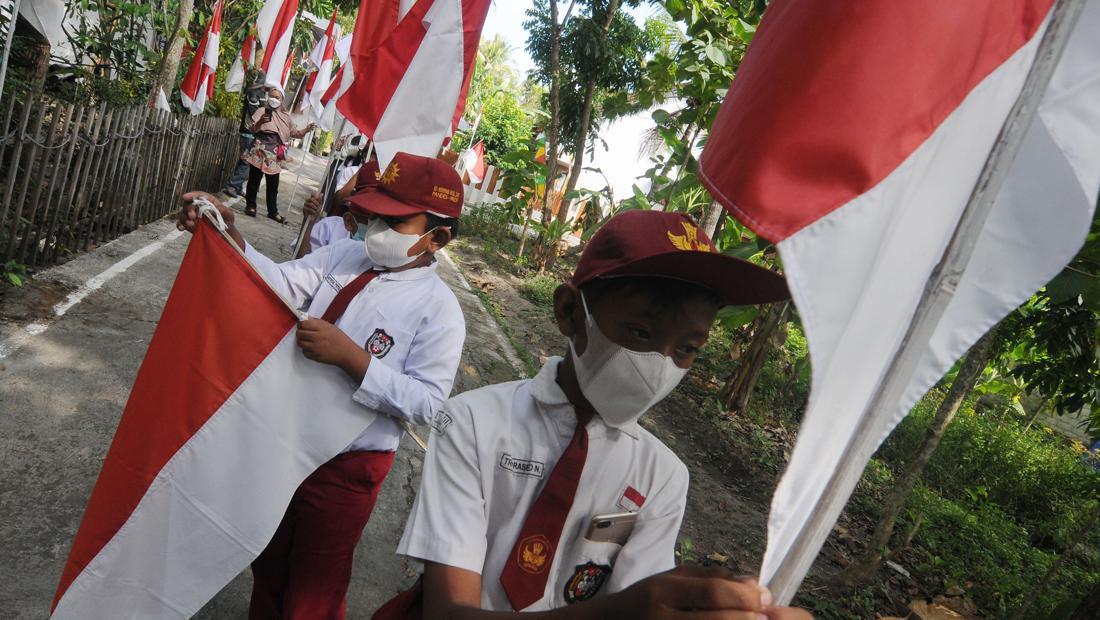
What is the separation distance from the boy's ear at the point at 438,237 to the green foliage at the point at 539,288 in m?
8.03

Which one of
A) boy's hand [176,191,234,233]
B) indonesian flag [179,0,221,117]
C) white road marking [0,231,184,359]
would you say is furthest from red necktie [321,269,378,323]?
indonesian flag [179,0,221,117]

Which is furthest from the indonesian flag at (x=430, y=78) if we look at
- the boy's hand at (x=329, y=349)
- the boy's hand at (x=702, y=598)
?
the boy's hand at (x=702, y=598)

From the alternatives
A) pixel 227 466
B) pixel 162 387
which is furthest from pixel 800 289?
pixel 162 387

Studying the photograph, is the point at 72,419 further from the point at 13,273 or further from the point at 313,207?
the point at 13,273

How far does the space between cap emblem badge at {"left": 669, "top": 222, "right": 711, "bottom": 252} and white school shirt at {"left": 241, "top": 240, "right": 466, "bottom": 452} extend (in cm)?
110

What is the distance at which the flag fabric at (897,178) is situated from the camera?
3.30ft

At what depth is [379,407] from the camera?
92.3 inches

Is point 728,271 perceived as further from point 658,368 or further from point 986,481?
point 986,481

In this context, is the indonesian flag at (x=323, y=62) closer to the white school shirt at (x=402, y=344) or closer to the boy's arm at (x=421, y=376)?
the white school shirt at (x=402, y=344)

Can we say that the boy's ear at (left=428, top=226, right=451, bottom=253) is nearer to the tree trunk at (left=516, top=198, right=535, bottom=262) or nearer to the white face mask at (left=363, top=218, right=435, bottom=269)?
the white face mask at (left=363, top=218, right=435, bottom=269)

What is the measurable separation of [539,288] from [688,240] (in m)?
10.3

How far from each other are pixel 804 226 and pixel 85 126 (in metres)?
6.70

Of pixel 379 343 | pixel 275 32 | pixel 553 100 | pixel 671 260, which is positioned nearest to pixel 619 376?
pixel 671 260

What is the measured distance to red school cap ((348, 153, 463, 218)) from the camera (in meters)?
2.48
